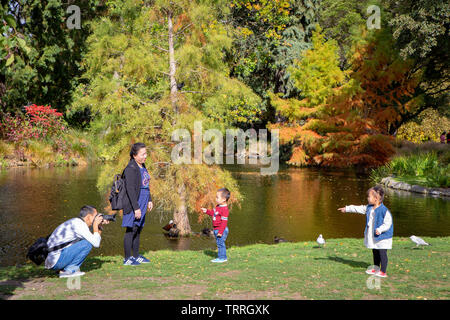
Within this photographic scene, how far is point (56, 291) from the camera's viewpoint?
223 inches

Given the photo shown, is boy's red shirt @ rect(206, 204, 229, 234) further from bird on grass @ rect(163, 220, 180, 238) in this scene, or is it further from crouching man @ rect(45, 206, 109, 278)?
bird on grass @ rect(163, 220, 180, 238)

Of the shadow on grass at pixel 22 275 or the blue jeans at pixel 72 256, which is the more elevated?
the blue jeans at pixel 72 256

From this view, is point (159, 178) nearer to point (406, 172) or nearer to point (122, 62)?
point (122, 62)

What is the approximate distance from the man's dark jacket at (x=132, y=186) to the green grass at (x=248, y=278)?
918mm

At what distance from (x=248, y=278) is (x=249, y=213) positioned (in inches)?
346

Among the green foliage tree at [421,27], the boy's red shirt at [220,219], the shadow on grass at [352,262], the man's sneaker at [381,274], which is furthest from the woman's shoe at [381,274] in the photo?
the green foliage tree at [421,27]

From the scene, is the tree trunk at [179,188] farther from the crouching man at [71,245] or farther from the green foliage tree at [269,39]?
the green foliage tree at [269,39]

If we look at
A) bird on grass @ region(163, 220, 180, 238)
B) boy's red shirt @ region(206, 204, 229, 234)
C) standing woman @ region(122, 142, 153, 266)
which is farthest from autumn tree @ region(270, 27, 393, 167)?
standing woman @ region(122, 142, 153, 266)

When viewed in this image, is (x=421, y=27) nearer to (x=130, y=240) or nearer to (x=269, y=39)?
(x=269, y=39)

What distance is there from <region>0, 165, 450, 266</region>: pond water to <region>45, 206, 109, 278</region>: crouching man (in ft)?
11.5

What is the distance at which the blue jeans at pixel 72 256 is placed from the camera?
21.0ft

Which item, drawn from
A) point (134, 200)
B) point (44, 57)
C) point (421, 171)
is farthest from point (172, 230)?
point (44, 57)

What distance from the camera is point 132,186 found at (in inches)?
287
